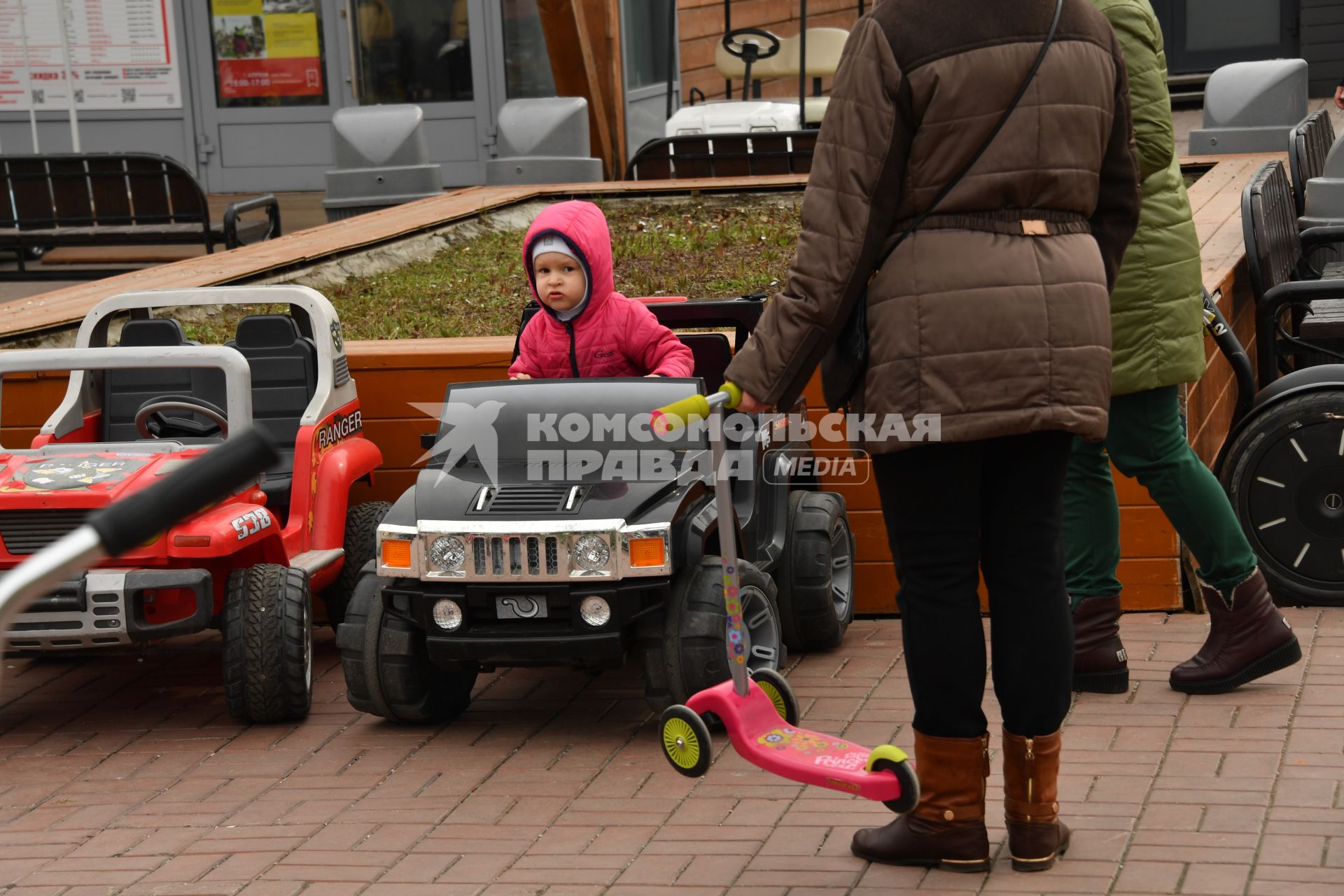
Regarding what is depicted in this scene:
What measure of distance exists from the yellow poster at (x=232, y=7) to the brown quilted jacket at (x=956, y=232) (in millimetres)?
15067

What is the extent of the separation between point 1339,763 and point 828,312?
182 centimetres

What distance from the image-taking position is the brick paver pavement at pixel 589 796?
12.4 feet

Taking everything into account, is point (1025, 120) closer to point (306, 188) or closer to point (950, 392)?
point (950, 392)

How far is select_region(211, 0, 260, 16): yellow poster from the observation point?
17.4 meters

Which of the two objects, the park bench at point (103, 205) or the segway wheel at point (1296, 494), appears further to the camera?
the park bench at point (103, 205)

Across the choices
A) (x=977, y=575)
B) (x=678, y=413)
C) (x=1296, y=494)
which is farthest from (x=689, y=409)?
(x=1296, y=494)

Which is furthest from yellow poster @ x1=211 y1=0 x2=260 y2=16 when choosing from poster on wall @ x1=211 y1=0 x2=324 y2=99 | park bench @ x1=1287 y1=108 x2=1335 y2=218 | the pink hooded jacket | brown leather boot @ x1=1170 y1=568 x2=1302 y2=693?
brown leather boot @ x1=1170 y1=568 x2=1302 y2=693

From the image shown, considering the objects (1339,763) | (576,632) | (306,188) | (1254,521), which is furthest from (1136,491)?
(306,188)

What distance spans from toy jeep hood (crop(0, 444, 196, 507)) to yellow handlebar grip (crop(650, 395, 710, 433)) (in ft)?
6.77

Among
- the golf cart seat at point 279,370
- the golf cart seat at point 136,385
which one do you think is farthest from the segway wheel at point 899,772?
the golf cart seat at point 136,385

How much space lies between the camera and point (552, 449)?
4957 mm

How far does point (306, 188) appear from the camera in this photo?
1780 centimetres

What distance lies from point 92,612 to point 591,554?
139 centimetres

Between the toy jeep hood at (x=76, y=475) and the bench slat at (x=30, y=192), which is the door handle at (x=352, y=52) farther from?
the toy jeep hood at (x=76, y=475)
